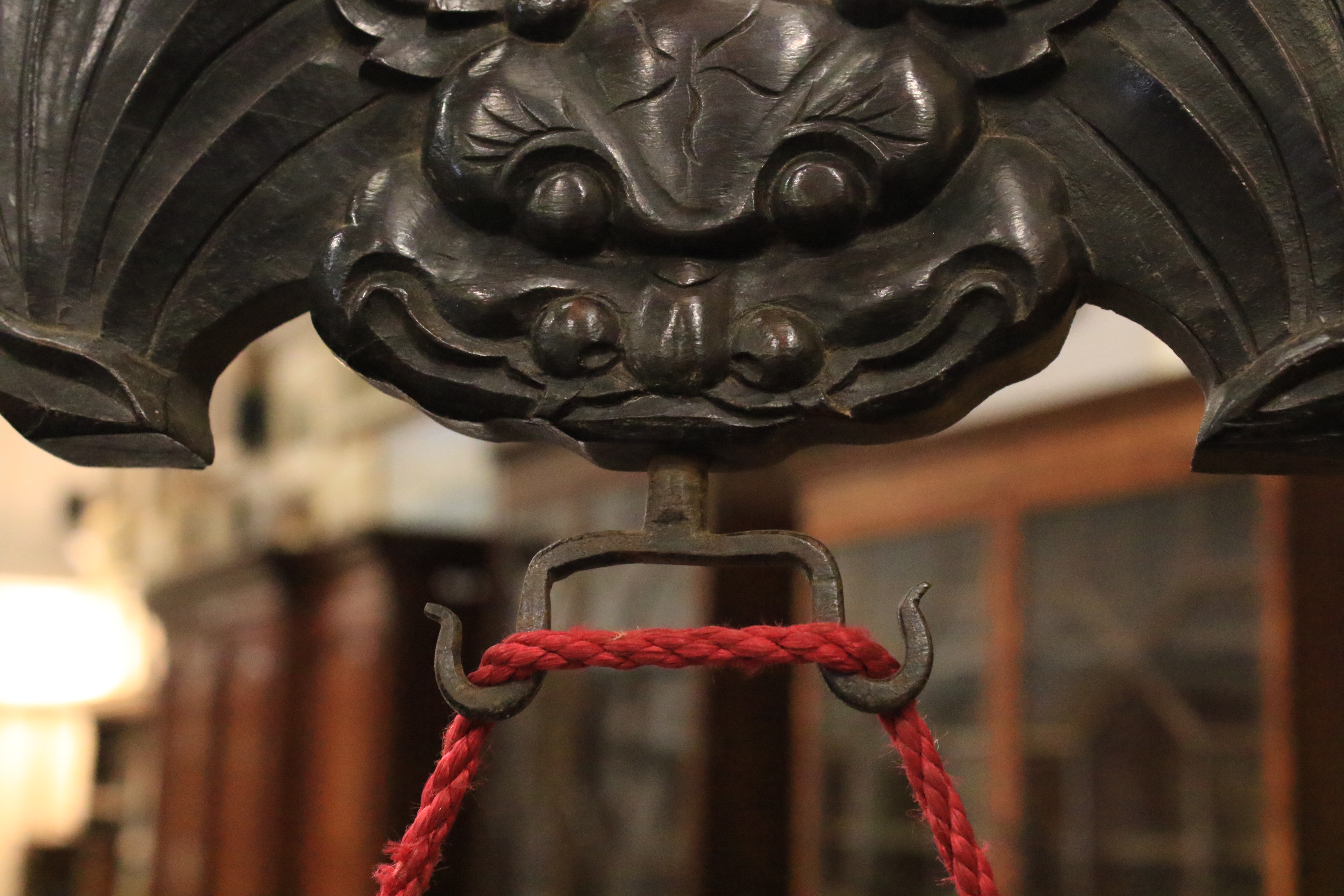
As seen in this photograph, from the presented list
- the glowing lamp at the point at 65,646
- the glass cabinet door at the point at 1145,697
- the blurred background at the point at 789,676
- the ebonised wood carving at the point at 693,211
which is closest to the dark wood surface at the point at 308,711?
the blurred background at the point at 789,676

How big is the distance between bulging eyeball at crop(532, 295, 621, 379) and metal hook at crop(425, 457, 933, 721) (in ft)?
0.10

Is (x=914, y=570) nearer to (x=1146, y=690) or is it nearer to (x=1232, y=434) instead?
(x=1146, y=690)

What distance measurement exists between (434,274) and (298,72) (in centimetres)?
7

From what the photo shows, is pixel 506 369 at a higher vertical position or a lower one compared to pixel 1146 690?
higher

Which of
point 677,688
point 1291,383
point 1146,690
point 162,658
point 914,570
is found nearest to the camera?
point 1291,383

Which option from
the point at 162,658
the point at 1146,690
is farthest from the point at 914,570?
the point at 162,658

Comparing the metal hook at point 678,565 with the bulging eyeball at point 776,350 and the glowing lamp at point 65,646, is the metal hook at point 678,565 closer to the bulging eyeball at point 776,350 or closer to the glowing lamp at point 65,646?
the bulging eyeball at point 776,350

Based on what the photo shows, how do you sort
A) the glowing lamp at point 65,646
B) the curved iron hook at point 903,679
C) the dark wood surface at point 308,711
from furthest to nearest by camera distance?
the glowing lamp at point 65,646 → the dark wood surface at point 308,711 → the curved iron hook at point 903,679

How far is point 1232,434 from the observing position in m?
0.33

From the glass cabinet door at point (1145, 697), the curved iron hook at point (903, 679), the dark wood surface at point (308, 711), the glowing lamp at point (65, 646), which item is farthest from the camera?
the glowing lamp at point (65, 646)

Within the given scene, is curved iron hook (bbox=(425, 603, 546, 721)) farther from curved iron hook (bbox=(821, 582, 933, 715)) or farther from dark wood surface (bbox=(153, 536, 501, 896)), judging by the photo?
dark wood surface (bbox=(153, 536, 501, 896))

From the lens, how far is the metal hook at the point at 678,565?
33 centimetres

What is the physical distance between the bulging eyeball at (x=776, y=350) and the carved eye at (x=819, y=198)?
0.07ft

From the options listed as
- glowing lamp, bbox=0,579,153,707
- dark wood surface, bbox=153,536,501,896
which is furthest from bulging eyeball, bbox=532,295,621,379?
glowing lamp, bbox=0,579,153,707
